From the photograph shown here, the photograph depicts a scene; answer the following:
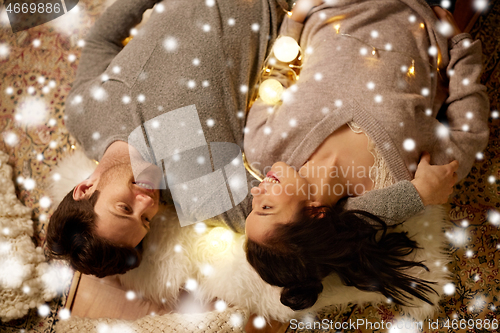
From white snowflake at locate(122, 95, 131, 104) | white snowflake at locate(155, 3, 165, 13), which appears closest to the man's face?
white snowflake at locate(122, 95, 131, 104)

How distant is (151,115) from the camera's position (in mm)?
1079

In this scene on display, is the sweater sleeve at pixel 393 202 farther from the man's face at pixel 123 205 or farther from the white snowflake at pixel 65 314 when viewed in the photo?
the white snowflake at pixel 65 314

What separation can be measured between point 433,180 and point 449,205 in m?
0.39

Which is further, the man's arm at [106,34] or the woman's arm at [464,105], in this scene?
the man's arm at [106,34]

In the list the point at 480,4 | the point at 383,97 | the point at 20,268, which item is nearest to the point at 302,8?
the point at 383,97

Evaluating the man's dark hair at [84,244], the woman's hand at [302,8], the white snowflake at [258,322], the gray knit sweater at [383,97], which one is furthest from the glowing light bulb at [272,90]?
the white snowflake at [258,322]

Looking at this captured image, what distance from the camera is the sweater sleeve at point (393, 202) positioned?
933mm

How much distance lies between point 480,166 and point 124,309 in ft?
4.67

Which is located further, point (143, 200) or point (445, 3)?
point (445, 3)

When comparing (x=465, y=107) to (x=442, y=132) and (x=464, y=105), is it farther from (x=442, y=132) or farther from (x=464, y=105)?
(x=442, y=132)

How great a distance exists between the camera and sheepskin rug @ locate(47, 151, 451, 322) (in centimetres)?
107

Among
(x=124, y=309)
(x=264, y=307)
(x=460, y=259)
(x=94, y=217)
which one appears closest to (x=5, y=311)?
(x=124, y=309)

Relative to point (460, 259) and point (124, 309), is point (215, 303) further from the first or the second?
point (460, 259)

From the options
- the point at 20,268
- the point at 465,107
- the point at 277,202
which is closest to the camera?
the point at 277,202
